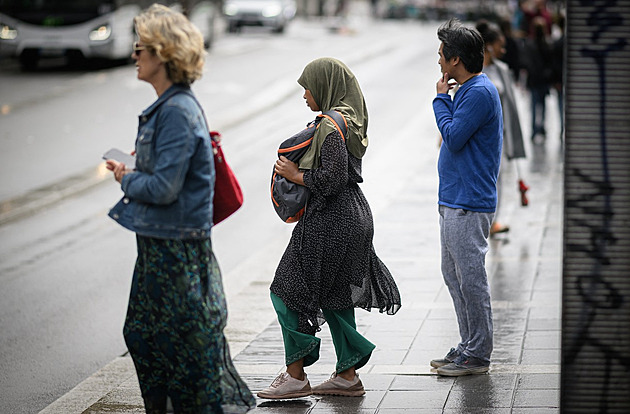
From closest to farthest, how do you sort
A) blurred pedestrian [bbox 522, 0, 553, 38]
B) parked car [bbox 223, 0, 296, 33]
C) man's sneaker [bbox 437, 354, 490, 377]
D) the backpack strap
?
the backpack strap → man's sneaker [bbox 437, 354, 490, 377] → blurred pedestrian [bbox 522, 0, 553, 38] → parked car [bbox 223, 0, 296, 33]

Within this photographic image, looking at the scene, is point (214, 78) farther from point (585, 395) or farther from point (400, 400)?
point (585, 395)

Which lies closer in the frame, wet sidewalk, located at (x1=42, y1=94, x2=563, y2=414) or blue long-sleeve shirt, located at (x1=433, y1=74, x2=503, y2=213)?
wet sidewalk, located at (x1=42, y1=94, x2=563, y2=414)

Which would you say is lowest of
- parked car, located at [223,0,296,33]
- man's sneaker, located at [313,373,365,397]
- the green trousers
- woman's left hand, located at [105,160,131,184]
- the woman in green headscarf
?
parked car, located at [223,0,296,33]

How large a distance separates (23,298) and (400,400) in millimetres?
4086

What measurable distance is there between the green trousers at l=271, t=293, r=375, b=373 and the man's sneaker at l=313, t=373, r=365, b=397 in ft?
0.19

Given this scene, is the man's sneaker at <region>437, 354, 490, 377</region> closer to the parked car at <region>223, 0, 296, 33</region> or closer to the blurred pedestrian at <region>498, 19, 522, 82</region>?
the blurred pedestrian at <region>498, 19, 522, 82</region>

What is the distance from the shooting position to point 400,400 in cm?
555

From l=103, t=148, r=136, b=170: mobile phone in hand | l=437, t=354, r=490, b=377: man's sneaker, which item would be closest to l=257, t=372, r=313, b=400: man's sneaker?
A: l=437, t=354, r=490, b=377: man's sneaker

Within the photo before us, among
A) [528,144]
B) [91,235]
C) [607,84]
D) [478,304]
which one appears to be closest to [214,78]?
[528,144]

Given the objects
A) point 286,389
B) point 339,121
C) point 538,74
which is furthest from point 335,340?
point 538,74

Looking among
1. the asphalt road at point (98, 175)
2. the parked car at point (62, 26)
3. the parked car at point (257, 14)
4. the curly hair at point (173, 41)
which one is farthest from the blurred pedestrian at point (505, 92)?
the parked car at point (257, 14)

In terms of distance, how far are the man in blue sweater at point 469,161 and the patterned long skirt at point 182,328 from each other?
1.69 m

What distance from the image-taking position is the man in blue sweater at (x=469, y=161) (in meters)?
5.72

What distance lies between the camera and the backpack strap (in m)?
5.40
